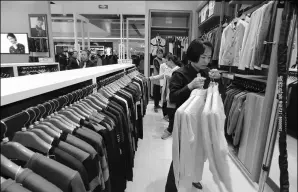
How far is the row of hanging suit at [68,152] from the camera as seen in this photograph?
588 mm

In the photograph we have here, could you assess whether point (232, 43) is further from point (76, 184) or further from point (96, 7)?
point (96, 7)

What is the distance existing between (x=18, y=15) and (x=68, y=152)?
731 cm

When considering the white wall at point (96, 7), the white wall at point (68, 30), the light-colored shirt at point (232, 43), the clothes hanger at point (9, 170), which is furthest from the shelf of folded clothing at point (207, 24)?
the white wall at point (68, 30)

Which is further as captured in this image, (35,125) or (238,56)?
(238,56)

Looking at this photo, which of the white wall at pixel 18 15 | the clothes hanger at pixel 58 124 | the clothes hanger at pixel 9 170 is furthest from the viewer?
the white wall at pixel 18 15

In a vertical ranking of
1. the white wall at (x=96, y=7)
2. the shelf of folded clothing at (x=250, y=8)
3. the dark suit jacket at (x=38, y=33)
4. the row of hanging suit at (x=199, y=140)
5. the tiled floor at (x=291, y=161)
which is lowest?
the tiled floor at (x=291, y=161)

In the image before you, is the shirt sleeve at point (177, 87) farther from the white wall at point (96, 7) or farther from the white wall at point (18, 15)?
the white wall at point (96, 7)

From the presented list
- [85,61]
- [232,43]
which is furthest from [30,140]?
[85,61]

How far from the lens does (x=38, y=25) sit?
623 cm

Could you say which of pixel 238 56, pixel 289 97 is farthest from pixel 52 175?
pixel 238 56

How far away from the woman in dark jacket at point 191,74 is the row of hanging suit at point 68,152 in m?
0.51

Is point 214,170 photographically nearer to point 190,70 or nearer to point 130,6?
point 190,70

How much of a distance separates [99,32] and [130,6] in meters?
3.57

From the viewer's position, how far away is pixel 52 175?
2.12 ft
